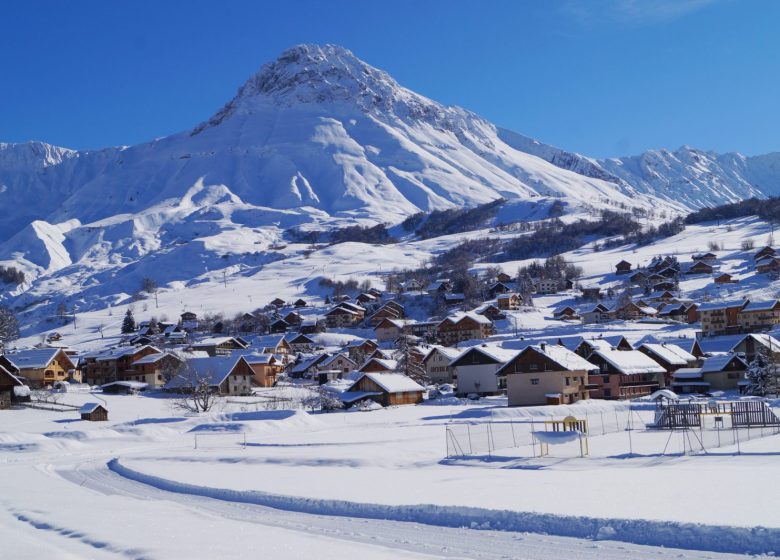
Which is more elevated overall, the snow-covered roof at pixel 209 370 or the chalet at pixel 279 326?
the chalet at pixel 279 326

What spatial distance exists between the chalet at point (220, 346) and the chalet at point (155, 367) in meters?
19.7

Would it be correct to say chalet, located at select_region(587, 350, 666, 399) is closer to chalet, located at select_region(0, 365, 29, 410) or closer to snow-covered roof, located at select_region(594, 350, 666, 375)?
snow-covered roof, located at select_region(594, 350, 666, 375)

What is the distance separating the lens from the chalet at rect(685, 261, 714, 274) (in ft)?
447

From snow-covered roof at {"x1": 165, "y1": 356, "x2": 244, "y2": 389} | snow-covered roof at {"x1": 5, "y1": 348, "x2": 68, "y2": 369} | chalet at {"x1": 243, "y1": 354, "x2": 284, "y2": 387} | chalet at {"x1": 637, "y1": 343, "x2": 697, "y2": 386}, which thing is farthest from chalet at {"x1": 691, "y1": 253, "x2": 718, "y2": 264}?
snow-covered roof at {"x1": 5, "y1": 348, "x2": 68, "y2": 369}

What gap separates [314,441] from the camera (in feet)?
124

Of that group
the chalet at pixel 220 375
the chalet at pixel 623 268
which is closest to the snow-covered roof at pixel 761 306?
the chalet at pixel 220 375

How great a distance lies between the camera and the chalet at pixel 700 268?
136125mm

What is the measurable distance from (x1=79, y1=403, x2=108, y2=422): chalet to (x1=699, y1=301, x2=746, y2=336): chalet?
63180 millimetres

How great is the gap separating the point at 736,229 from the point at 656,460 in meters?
186

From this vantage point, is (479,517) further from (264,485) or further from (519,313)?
(519,313)

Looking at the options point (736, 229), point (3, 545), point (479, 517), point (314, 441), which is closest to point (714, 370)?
point (314, 441)

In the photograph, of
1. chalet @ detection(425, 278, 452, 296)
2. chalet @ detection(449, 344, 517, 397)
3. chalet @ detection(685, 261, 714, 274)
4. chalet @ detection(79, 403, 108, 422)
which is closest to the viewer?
chalet @ detection(79, 403, 108, 422)

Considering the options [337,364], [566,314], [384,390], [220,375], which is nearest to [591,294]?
[566,314]

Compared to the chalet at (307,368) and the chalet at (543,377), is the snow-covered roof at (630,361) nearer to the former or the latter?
the chalet at (543,377)
